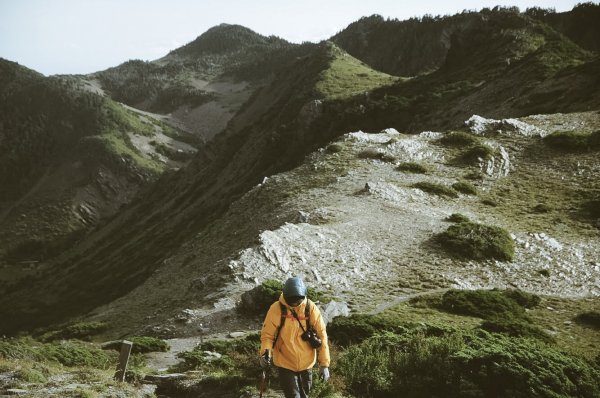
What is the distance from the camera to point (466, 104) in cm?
6012

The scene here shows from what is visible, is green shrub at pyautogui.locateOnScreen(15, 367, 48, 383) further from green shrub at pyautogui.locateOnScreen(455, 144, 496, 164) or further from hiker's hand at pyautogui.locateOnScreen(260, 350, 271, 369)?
green shrub at pyautogui.locateOnScreen(455, 144, 496, 164)

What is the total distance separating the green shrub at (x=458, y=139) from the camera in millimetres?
39866

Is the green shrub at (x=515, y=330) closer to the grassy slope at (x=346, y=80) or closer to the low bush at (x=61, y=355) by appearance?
the low bush at (x=61, y=355)

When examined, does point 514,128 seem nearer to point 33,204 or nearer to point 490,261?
point 490,261

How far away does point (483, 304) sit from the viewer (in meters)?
19.0

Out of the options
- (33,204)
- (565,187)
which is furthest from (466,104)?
(33,204)

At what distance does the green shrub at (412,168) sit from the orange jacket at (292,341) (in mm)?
29161

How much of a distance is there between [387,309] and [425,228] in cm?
993

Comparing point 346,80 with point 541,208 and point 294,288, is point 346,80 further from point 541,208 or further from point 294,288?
point 294,288

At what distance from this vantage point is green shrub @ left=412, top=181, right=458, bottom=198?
32625mm

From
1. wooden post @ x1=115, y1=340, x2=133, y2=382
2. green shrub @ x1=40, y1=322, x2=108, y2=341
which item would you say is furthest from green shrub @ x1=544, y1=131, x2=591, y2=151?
wooden post @ x1=115, y1=340, x2=133, y2=382

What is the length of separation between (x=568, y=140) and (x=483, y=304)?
80.8 feet

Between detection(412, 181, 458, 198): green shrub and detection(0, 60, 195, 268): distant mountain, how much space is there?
10709 cm

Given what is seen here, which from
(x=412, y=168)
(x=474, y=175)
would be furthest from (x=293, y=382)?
(x=474, y=175)
